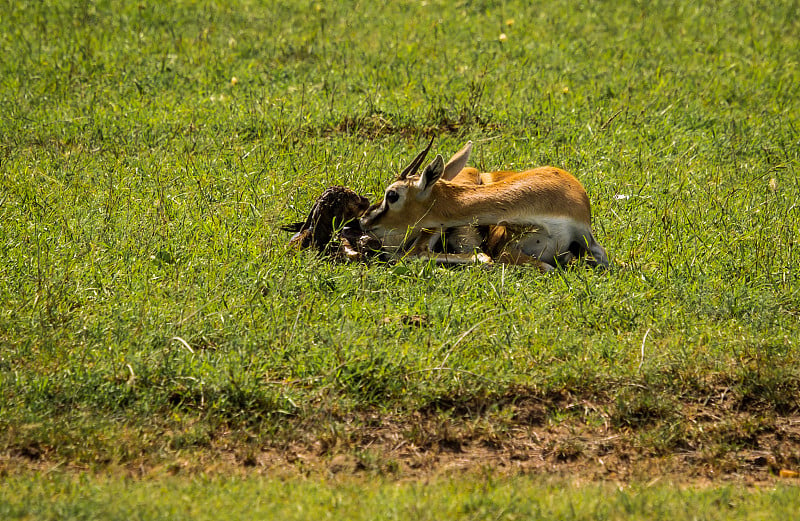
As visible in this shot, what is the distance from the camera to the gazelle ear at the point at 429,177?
6.26m

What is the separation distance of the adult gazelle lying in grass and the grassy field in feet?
0.91

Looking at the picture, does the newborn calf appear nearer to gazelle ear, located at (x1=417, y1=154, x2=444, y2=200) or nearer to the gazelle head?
the gazelle head

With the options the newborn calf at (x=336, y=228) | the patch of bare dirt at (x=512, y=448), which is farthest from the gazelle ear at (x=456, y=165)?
the patch of bare dirt at (x=512, y=448)

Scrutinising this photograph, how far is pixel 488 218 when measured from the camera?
6281 millimetres

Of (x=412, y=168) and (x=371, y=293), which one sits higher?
(x=412, y=168)

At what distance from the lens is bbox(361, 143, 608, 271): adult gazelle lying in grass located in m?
6.26

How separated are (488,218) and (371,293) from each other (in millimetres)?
1019

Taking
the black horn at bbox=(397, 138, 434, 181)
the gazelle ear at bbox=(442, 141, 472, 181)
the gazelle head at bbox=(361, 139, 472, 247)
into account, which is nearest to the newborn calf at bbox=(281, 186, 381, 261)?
the gazelle head at bbox=(361, 139, 472, 247)

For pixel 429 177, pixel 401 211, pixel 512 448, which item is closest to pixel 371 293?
pixel 401 211

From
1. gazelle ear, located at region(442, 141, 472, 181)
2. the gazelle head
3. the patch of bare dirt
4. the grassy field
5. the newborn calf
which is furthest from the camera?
gazelle ear, located at region(442, 141, 472, 181)

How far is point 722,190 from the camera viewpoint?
7.57 meters

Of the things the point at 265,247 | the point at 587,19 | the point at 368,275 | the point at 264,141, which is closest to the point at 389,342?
the point at 368,275

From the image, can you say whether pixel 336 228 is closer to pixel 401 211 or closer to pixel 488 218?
pixel 401 211

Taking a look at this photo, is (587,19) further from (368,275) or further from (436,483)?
(436,483)
